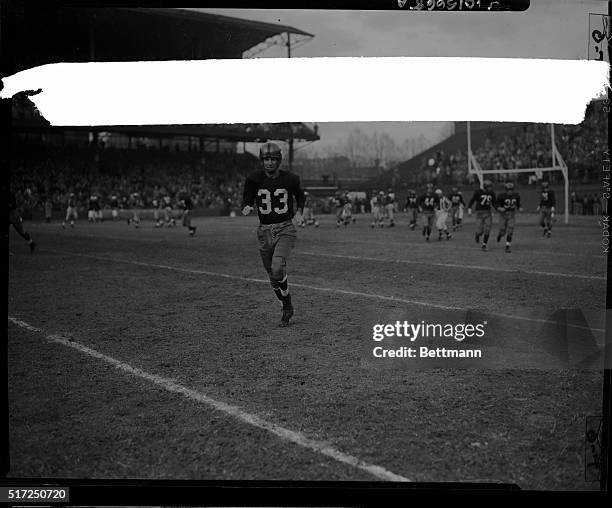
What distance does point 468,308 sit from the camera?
2770 millimetres

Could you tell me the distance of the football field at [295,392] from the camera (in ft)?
8.12

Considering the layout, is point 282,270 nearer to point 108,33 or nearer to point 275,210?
point 275,210

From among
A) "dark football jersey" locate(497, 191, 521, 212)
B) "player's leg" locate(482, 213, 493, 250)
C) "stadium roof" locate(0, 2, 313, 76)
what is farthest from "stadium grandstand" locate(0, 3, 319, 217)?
"player's leg" locate(482, 213, 493, 250)

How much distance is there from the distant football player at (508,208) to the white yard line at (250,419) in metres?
5.05

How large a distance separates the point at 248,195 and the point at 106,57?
53.1 inches

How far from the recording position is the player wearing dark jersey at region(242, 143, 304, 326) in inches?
126

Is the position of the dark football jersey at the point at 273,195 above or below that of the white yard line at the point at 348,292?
above

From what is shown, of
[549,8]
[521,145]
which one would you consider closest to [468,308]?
[521,145]

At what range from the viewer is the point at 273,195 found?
3705 mm

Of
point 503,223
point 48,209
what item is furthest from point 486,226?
point 48,209

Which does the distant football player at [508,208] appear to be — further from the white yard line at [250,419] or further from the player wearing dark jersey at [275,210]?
the white yard line at [250,419]

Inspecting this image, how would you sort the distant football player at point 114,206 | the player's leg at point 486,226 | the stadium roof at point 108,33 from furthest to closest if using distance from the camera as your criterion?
the player's leg at point 486,226 < the distant football player at point 114,206 < the stadium roof at point 108,33

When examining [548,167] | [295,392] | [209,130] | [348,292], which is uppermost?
[209,130]

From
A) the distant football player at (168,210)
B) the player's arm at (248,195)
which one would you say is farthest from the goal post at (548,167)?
the distant football player at (168,210)
